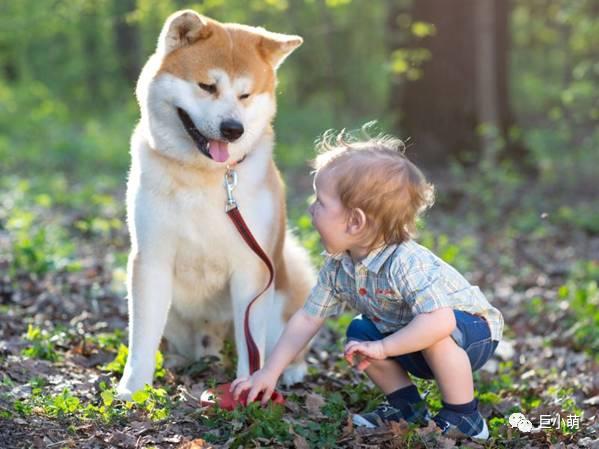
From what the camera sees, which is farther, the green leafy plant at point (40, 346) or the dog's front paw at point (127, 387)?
the green leafy plant at point (40, 346)

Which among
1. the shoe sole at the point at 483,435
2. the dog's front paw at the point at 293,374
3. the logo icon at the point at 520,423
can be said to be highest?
the shoe sole at the point at 483,435

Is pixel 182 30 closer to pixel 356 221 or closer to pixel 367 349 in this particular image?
pixel 356 221

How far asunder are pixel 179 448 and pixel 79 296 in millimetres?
2669

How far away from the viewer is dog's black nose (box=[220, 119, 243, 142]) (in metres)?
3.71

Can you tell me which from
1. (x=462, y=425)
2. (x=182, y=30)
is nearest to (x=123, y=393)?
(x=462, y=425)

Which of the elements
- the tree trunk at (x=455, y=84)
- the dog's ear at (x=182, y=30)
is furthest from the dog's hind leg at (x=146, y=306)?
the tree trunk at (x=455, y=84)

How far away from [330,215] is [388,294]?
38 centimetres

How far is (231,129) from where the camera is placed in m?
3.72

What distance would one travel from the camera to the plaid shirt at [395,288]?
10.6 ft

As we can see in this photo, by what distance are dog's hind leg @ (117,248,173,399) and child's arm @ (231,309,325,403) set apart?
543 millimetres

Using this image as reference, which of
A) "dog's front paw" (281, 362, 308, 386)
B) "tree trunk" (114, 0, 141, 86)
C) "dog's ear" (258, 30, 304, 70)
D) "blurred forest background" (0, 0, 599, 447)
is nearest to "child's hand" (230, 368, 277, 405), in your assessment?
"blurred forest background" (0, 0, 599, 447)

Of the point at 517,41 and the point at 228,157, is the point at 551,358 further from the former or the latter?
the point at 517,41

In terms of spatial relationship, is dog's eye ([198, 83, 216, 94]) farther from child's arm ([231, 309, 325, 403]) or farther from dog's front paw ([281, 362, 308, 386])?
dog's front paw ([281, 362, 308, 386])

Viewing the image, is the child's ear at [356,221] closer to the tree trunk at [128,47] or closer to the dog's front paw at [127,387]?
the dog's front paw at [127,387]
